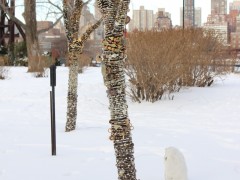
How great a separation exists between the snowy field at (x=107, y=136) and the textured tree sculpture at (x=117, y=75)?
0.96 metres

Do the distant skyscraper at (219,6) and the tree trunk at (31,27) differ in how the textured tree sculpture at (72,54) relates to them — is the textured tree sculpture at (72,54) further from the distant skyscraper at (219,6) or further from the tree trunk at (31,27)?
the distant skyscraper at (219,6)

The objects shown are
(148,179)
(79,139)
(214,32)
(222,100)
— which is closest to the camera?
(148,179)

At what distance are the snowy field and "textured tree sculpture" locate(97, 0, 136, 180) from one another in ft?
3.14

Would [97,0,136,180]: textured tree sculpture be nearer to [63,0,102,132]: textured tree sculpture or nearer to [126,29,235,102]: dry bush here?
[63,0,102,132]: textured tree sculpture

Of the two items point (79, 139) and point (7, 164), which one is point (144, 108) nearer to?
point (79, 139)

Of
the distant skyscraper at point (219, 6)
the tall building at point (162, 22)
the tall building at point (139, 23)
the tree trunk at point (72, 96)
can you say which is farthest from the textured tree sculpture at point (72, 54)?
the distant skyscraper at point (219, 6)

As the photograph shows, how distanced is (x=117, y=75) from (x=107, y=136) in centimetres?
343

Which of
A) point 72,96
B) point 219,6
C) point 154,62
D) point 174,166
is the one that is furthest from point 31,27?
point 219,6

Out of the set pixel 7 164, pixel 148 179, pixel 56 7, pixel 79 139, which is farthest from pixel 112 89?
pixel 56 7

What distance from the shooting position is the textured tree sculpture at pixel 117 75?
12.7ft

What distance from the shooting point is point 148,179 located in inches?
191

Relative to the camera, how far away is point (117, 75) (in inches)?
153

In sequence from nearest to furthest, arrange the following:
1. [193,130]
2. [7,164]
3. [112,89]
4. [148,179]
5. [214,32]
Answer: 1. [112,89]
2. [148,179]
3. [7,164]
4. [193,130]
5. [214,32]

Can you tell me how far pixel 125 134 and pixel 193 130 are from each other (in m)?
3.98
